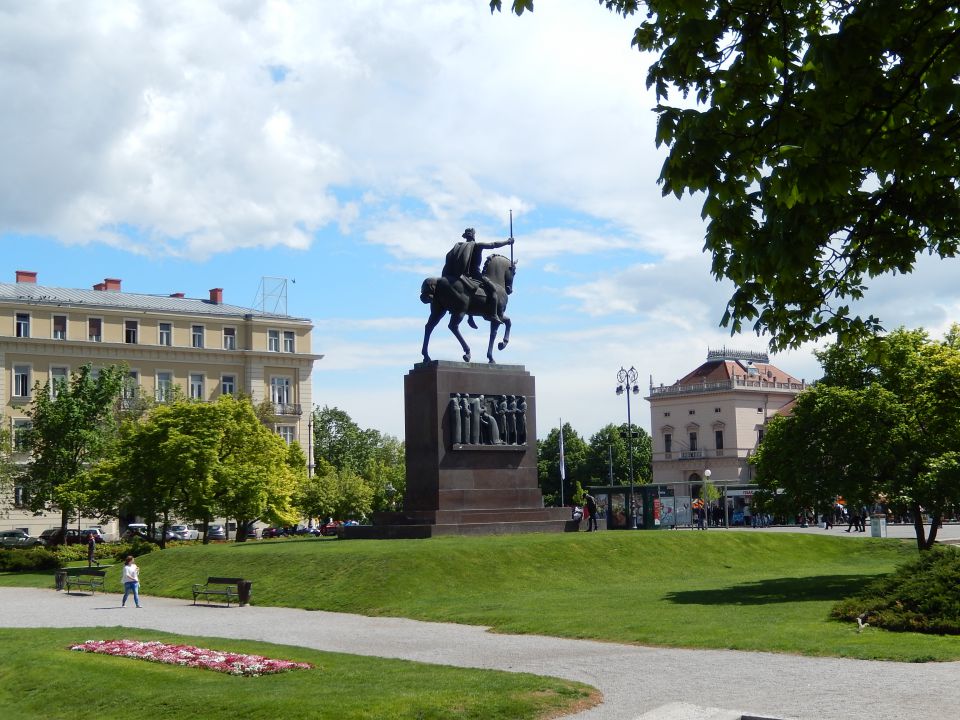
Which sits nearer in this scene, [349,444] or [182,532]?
[182,532]

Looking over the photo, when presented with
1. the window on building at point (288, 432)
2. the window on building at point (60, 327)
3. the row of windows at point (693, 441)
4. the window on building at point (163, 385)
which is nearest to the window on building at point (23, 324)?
the window on building at point (60, 327)

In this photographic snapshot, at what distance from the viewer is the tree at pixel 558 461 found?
118938mm

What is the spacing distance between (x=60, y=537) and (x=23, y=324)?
70.6ft

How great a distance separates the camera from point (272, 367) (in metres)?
89.2

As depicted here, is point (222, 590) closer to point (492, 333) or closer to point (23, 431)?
point (492, 333)

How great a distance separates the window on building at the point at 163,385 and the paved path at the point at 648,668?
5701 cm

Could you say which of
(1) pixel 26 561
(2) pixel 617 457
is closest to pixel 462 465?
(1) pixel 26 561

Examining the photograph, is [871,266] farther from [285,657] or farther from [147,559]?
[147,559]

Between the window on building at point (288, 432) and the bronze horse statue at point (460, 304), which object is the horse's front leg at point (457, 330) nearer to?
the bronze horse statue at point (460, 304)

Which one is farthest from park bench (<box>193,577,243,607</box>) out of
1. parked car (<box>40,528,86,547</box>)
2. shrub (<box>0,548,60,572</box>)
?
parked car (<box>40,528,86,547</box>)

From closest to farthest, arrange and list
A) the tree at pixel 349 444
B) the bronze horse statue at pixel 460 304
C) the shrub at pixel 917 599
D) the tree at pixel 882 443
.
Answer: the shrub at pixel 917 599
the tree at pixel 882 443
the bronze horse statue at pixel 460 304
the tree at pixel 349 444

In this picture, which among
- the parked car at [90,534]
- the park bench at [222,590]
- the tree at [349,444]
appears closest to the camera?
the park bench at [222,590]

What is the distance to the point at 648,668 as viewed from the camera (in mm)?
16281

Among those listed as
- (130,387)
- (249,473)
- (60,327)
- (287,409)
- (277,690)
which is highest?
(60,327)
